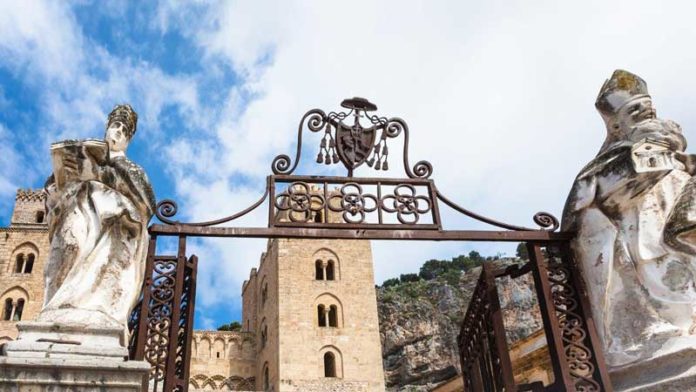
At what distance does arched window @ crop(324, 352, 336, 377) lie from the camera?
38.9 metres

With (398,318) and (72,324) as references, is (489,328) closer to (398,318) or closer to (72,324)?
(72,324)

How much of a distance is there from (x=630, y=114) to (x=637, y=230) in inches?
41.9

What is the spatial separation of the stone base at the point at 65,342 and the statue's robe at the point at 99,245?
2.7 inches

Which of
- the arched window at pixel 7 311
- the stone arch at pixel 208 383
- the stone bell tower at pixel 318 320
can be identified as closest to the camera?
the arched window at pixel 7 311

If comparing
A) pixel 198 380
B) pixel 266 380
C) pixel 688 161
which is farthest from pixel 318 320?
pixel 688 161

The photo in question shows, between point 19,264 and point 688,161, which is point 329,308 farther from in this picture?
point 688,161

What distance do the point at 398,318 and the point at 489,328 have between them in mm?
46243

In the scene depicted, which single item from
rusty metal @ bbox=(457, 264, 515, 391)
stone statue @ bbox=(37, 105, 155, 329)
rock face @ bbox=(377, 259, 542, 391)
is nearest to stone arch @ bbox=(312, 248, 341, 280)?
rock face @ bbox=(377, 259, 542, 391)

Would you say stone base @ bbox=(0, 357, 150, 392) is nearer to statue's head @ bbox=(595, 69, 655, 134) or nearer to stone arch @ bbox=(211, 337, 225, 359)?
statue's head @ bbox=(595, 69, 655, 134)

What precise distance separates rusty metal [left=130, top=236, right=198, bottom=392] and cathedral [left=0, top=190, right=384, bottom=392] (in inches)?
1315

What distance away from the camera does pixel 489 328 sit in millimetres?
5453

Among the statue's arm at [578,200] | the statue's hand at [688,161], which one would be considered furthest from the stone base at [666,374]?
the statue's hand at [688,161]

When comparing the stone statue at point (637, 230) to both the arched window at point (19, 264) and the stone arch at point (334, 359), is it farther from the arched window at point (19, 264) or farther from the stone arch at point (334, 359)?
the arched window at point (19, 264)

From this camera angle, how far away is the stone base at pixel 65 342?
3.49 meters
